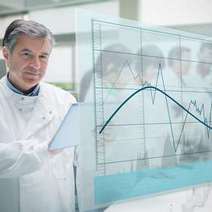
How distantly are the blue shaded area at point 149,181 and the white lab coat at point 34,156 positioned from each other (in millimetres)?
81

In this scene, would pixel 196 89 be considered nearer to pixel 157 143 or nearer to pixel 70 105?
pixel 157 143

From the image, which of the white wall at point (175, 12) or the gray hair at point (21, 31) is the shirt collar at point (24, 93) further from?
the white wall at point (175, 12)

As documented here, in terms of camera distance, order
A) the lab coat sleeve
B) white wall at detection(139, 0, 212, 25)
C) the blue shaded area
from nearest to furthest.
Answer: the lab coat sleeve, the blue shaded area, white wall at detection(139, 0, 212, 25)

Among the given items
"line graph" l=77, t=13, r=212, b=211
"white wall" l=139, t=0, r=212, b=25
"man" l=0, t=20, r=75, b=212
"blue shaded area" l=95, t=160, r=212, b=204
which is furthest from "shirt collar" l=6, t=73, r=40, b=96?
"white wall" l=139, t=0, r=212, b=25

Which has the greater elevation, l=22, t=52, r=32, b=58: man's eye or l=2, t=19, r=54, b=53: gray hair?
l=2, t=19, r=54, b=53: gray hair

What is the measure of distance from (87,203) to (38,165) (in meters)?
0.16

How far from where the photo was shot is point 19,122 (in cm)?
79

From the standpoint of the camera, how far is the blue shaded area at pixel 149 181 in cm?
86

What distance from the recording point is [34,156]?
73 cm

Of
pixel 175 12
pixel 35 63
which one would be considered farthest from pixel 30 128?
pixel 175 12

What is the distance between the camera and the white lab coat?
740 millimetres

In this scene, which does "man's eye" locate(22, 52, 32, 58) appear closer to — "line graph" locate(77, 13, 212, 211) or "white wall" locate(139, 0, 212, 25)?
"line graph" locate(77, 13, 212, 211)

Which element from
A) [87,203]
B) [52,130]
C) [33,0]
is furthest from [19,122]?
[33,0]

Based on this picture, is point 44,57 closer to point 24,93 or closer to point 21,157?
point 24,93
